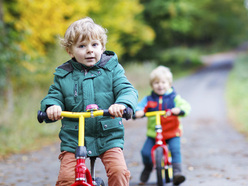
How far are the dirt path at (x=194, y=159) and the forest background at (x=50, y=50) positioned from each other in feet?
2.57

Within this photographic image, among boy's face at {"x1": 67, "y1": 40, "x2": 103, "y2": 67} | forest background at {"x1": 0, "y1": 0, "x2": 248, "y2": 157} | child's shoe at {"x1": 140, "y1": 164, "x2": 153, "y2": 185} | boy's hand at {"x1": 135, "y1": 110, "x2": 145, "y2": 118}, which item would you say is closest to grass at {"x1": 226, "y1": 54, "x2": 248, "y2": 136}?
forest background at {"x1": 0, "y1": 0, "x2": 248, "y2": 157}

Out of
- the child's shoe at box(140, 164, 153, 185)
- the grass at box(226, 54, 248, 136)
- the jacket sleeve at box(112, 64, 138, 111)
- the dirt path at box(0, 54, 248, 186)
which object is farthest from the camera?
the grass at box(226, 54, 248, 136)

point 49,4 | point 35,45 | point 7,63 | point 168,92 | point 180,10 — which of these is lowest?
point 168,92

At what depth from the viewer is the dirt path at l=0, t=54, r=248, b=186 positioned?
5474 mm

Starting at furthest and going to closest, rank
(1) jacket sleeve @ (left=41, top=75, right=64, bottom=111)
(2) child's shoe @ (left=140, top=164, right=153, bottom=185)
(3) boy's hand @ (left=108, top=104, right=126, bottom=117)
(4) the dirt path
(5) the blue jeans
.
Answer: (4) the dirt path → (2) child's shoe @ (left=140, top=164, right=153, bottom=185) → (5) the blue jeans → (1) jacket sleeve @ (left=41, top=75, right=64, bottom=111) → (3) boy's hand @ (left=108, top=104, right=126, bottom=117)

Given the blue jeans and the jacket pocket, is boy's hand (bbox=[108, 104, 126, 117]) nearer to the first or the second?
the jacket pocket

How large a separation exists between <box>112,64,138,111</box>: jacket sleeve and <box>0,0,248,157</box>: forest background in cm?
86

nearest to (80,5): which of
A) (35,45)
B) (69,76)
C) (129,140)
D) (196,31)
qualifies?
(35,45)

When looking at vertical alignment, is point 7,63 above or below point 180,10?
below

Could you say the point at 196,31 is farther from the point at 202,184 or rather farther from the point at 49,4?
the point at 202,184

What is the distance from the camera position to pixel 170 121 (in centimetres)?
513

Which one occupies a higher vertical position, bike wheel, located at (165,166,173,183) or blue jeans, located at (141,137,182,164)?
blue jeans, located at (141,137,182,164)

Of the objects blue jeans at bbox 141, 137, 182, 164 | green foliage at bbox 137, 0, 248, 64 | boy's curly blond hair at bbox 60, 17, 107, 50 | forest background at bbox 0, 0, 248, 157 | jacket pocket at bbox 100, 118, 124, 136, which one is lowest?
blue jeans at bbox 141, 137, 182, 164

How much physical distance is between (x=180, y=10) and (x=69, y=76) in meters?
23.9
